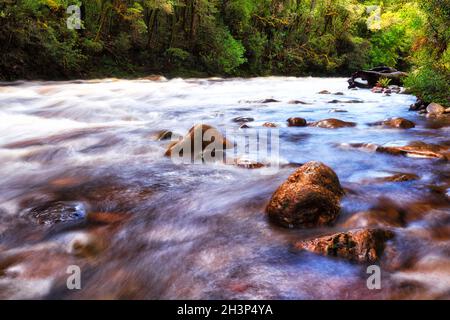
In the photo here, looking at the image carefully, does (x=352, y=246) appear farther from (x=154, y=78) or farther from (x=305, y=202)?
(x=154, y=78)

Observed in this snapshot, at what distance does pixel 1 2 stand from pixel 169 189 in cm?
1291

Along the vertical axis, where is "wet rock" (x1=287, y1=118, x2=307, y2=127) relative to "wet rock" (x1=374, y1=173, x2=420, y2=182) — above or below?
below

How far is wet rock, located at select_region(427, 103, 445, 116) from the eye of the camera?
9.46 metres

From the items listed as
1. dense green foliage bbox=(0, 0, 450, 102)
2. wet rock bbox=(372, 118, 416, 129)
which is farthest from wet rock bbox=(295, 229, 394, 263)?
dense green foliage bbox=(0, 0, 450, 102)

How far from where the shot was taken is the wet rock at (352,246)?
2875 millimetres

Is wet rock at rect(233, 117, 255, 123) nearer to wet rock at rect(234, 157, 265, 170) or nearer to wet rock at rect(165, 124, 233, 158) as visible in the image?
wet rock at rect(165, 124, 233, 158)

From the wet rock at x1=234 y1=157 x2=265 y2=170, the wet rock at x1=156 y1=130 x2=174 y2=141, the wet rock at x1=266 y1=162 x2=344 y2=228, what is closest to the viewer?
the wet rock at x1=266 y1=162 x2=344 y2=228

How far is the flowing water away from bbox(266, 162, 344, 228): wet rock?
0.11m

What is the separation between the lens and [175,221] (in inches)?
148

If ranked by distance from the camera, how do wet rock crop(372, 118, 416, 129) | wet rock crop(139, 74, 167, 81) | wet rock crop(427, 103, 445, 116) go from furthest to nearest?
wet rock crop(139, 74, 167, 81)
wet rock crop(427, 103, 445, 116)
wet rock crop(372, 118, 416, 129)

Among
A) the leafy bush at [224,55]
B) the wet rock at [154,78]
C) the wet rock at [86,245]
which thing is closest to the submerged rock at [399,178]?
the wet rock at [86,245]

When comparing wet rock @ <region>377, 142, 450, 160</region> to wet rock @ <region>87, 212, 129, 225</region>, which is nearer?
wet rock @ <region>87, 212, 129, 225</region>

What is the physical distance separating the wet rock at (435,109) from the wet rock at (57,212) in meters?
8.62
